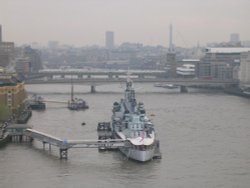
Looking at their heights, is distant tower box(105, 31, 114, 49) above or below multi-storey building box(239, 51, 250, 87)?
above

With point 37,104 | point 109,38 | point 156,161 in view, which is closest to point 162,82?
point 37,104

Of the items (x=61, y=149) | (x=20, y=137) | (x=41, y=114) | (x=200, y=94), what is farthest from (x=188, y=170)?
(x=200, y=94)

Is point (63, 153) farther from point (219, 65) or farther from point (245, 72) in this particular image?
point (219, 65)

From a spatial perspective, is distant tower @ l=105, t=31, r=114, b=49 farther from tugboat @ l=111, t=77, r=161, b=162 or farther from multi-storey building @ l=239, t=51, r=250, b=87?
tugboat @ l=111, t=77, r=161, b=162

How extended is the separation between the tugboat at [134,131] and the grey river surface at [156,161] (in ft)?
0.52

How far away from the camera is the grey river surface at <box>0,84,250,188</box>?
9.41 meters

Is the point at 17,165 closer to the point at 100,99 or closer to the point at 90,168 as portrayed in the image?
the point at 90,168

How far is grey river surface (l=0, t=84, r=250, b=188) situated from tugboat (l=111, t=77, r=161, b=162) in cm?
16

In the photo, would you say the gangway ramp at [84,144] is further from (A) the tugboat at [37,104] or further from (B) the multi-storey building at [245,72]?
(B) the multi-storey building at [245,72]

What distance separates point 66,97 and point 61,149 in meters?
11.9

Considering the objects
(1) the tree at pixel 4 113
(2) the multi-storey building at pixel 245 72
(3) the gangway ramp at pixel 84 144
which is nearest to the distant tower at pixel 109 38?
(2) the multi-storey building at pixel 245 72

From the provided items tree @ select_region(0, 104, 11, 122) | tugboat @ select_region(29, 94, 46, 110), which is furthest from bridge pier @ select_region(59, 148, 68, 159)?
tugboat @ select_region(29, 94, 46, 110)

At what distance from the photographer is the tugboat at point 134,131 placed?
35.2 feet

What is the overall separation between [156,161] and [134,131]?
944 millimetres
